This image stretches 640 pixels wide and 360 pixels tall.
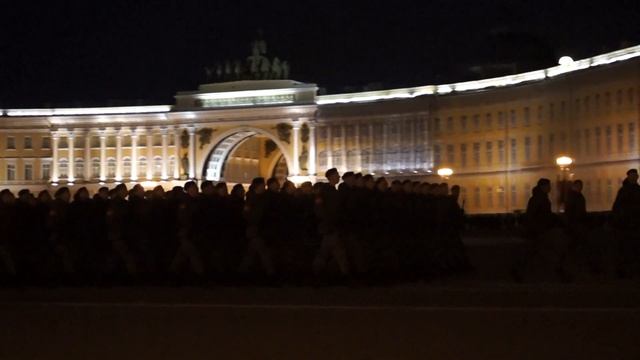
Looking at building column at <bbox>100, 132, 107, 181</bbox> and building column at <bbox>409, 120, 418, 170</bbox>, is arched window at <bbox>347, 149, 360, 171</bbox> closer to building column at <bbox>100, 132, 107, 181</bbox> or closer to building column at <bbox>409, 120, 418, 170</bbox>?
building column at <bbox>409, 120, 418, 170</bbox>

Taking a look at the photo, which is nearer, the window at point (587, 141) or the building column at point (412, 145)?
the window at point (587, 141)

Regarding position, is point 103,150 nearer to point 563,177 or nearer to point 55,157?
point 55,157

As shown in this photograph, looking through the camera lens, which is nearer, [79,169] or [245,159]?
[79,169]

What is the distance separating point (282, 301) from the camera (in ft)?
56.7

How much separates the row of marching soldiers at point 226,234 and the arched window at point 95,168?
3343 inches

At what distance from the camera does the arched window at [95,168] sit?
10750 centimetres

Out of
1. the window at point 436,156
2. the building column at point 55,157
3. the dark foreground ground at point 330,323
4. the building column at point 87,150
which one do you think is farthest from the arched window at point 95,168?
the dark foreground ground at point 330,323

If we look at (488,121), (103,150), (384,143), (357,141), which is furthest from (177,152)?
(488,121)

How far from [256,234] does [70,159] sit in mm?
89137

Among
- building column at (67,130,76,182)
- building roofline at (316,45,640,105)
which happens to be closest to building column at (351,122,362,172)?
building roofline at (316,45,640,105)

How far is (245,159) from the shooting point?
110625mm

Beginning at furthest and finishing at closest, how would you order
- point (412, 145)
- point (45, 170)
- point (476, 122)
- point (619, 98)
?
point (45, 170)
point (412, 145)
point (476, 122)
point (619, 98)

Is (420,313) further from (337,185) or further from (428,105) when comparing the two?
(428,105)

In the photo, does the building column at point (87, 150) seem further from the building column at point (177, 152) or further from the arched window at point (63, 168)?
the building column at point (177, 152)
